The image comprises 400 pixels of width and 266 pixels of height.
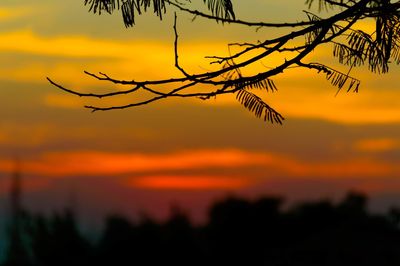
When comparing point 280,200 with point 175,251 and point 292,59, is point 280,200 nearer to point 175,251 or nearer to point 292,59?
point 175,251

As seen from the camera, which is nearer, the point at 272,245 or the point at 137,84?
the point at 137,84

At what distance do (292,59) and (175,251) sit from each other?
9.91 metres

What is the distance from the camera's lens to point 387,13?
631 cm

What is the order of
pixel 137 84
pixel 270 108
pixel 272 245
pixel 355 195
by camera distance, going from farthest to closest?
pixel 355 195 → pixel 272 245 → pixel 270 108 → pixel 137 84

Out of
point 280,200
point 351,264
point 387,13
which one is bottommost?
point 351,264

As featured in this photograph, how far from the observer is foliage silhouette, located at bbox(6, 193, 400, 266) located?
1530 centimetres

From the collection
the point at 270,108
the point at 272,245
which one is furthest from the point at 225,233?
the point at 270,108

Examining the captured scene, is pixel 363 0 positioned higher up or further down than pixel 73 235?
higher up

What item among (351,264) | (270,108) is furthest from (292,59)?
(351,264)

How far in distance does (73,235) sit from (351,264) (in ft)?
16.0

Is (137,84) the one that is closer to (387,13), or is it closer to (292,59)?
(292,59)

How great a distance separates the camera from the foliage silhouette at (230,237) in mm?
15297

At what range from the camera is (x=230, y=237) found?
1549 cm

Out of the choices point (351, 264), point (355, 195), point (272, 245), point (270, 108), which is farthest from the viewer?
point (355, 195)
